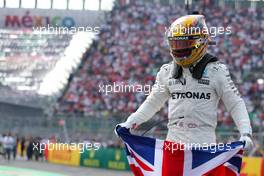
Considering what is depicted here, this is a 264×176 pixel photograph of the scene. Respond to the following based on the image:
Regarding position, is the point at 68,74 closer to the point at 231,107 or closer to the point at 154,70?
the point at 154,70

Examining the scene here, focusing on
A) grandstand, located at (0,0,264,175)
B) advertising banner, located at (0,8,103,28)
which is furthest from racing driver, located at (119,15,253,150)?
advertising banner, located at (0,8,103,28)

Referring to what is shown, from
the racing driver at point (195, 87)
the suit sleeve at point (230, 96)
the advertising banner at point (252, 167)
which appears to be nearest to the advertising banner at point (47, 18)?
the advertising banner at point (252, 167)

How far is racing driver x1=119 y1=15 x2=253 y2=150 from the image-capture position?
18.6ft

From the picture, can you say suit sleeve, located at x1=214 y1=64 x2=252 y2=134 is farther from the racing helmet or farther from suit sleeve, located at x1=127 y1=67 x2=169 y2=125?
suit sleeve, located at x1=127 y1=67 x2=169 y2=125

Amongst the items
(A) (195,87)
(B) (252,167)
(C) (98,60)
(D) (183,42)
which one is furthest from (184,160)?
(C) (98,60)

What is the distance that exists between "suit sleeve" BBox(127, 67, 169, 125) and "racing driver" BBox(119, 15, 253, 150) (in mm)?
145

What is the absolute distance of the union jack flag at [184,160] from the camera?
17.6ft

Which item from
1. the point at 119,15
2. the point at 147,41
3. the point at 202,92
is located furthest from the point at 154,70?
the point at 202,92

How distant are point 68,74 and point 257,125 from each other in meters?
14.1

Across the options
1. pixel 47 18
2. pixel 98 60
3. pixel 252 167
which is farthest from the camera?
pixel 47 18

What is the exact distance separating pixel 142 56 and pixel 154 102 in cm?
2346

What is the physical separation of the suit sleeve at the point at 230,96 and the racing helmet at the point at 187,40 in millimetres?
223

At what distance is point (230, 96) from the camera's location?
222 inches

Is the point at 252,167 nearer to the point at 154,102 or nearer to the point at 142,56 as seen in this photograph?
the point at 142,56
